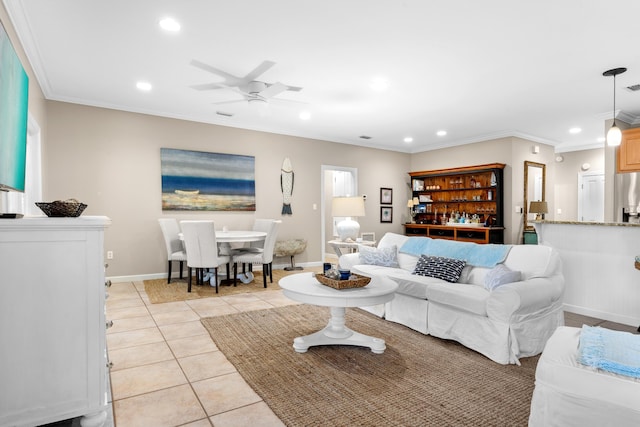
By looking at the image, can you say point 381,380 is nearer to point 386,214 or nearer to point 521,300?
point 521,300

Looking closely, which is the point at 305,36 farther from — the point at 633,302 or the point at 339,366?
the point at 633,302

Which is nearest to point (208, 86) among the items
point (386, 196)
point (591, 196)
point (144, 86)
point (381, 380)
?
point (144, 86)

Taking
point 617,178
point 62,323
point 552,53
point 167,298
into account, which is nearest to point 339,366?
point 62,323

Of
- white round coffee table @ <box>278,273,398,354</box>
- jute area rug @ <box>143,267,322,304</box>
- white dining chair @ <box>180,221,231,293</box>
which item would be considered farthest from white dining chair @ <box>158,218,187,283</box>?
white round coffee table @ <box>278,273,398,354</box>

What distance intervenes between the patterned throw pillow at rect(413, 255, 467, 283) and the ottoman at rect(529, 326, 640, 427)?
1.73 meters

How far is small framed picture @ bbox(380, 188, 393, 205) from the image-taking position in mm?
8125

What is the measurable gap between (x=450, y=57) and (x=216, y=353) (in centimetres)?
345

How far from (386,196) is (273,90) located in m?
4.71

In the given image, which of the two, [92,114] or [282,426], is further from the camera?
[92,114]

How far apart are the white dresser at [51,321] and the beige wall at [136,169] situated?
12.3 ft

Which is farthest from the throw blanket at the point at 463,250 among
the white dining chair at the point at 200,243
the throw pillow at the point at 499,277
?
the white dining chair at the point at 200,243

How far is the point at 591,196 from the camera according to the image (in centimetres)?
824

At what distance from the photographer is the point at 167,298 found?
4359 mm

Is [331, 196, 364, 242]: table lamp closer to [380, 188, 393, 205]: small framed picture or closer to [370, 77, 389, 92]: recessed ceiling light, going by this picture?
[370, 77, 389, 92]: recessed ceiling light
